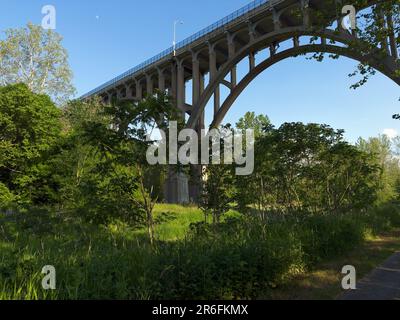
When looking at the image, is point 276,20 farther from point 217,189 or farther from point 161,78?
point 217,189

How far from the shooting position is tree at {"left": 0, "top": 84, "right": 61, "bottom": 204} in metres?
18.7

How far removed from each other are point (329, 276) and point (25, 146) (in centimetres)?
1670

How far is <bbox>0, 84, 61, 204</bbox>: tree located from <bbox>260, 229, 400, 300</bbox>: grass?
1466 centimetres

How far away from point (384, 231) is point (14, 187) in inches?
717

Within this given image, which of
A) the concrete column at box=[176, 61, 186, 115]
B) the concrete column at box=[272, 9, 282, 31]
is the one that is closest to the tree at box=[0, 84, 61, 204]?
the concrete column at box=[272, 9, 282, 31]

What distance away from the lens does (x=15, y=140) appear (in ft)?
64.0

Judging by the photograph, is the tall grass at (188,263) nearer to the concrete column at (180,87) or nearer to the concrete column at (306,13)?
the concrete column at (306,13)

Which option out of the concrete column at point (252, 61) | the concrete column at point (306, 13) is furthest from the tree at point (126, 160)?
the concrete column at point (252, 61)

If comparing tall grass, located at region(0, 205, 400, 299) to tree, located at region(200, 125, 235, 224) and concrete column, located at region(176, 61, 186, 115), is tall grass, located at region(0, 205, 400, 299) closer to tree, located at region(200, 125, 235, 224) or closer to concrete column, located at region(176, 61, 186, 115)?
tree, located at region(200, 125, 235, 224)

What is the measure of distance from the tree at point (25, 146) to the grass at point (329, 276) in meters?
14.7

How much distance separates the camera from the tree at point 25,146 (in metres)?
18.7

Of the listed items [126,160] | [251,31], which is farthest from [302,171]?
[251,31]
